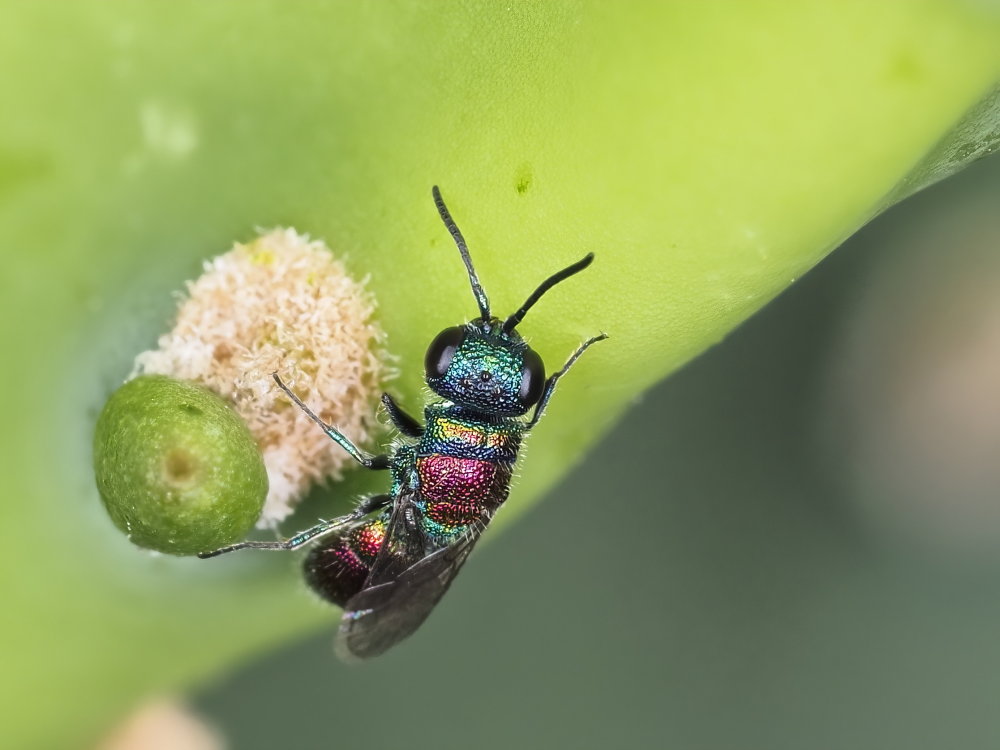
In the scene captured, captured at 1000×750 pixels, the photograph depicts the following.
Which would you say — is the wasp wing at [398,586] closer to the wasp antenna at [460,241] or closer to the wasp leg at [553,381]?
the wasp leg at [553,381]

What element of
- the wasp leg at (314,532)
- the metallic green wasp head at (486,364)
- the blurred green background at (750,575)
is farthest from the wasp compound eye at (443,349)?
the blurred green background at (750,575)

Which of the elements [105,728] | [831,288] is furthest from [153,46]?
[831,288]

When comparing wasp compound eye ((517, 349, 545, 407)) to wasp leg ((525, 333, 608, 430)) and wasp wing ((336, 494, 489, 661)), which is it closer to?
wasp leg ((525, 333, 608, 430))

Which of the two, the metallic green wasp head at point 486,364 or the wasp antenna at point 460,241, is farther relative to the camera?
the metallic green wasp head at point 486,364

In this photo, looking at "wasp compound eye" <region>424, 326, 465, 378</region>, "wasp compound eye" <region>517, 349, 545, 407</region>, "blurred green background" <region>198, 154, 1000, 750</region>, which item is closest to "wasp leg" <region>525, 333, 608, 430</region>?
"wasp compound eye" <region>517, 349, 545, 407</region>

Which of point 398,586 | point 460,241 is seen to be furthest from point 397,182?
point 398,586
